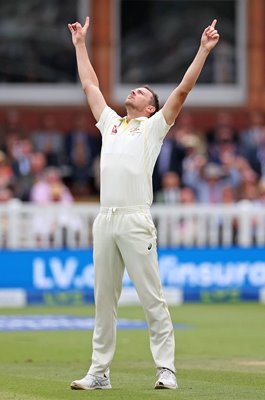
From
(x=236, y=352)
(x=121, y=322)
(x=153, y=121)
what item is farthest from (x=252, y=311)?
(x=153, y=121)

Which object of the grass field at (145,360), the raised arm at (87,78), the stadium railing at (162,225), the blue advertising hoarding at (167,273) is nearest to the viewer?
the grass field at (145,360)

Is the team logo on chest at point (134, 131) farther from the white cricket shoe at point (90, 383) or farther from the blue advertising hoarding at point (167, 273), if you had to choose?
the blue advertising hoarding at point (167, 273)

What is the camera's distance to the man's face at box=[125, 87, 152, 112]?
34.3ft

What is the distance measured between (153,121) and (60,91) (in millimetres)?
18403

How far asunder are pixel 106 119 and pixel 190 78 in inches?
32.6

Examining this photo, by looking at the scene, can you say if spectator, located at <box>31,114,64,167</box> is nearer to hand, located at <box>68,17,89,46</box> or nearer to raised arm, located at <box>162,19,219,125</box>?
hand, located at <box>68,17,89,46</box>

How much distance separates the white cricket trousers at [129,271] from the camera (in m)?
10.3

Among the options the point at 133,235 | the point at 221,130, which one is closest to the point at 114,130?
the point at 133,235

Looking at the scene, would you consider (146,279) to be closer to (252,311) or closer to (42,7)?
(252,311)

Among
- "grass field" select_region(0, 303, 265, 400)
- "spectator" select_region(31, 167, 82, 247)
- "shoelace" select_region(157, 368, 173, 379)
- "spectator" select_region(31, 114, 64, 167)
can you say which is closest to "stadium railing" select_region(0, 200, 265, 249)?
"spectator" select_region(31, 167, 82, 247)

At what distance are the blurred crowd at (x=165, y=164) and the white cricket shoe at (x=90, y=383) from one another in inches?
438

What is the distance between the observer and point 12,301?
2022 cm

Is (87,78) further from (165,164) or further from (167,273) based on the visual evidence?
(165,164)

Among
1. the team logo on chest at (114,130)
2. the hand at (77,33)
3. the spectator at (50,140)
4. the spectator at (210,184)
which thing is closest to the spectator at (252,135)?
the spectator at (210,184)
